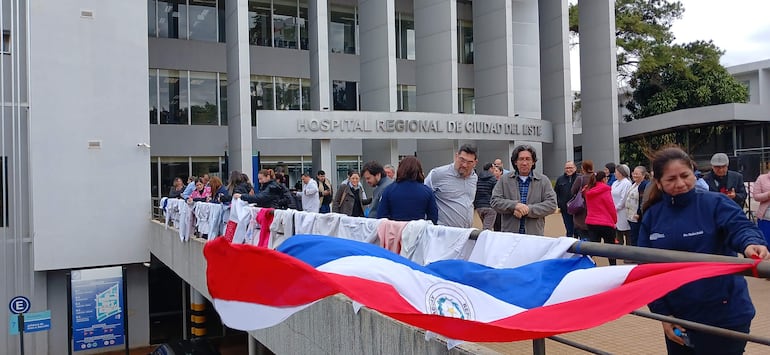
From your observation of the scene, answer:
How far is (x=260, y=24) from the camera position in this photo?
3092 cm

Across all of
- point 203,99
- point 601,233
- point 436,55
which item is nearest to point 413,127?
point 436,55

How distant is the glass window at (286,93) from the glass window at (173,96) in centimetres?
455

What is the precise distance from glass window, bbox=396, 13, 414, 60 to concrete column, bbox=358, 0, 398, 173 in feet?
27.8

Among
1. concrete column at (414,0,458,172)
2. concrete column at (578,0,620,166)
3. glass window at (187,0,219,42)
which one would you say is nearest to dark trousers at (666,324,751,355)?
concrete column at (414,0,458,172)

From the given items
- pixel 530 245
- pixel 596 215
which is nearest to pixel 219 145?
pixel 596 215

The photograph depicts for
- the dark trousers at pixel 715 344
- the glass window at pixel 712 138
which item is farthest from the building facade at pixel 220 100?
the dark trousers at pixel 715 344

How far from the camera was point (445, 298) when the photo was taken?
10.6 feet

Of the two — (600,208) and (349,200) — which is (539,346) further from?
(349,200)

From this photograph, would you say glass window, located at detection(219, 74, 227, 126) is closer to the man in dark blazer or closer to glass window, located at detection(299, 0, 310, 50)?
glass window, located at detection(299, 0, 310, 50)

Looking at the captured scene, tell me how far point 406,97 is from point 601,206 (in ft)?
85.1

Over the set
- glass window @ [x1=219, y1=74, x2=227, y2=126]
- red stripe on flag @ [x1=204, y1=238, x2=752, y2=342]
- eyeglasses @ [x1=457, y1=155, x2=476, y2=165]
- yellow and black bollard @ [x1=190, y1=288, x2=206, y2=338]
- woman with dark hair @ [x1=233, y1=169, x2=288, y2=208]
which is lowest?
yellow and black bollard @ [x1=190, y1=288, x2=206, y2=338]

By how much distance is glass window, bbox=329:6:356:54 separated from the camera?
32.3 meters

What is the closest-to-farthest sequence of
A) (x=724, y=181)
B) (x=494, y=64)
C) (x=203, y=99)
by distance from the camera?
(x=724, y=181) < (x=494, y=64) < (x=203, y=99)

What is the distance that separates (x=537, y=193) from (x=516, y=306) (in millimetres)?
3360
